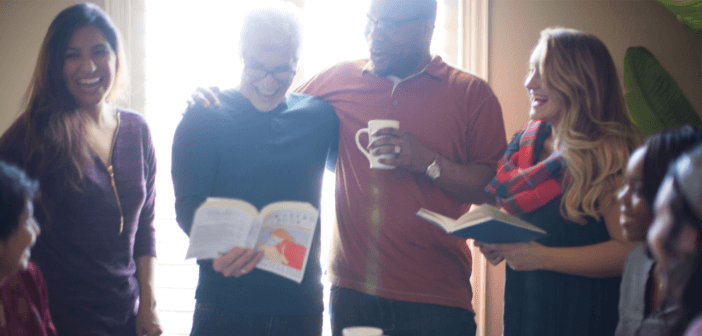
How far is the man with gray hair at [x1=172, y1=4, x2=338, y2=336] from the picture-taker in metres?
1.23

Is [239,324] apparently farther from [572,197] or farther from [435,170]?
[572,197]

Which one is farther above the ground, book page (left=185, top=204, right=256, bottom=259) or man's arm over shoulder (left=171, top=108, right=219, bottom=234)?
man's arm over shoulder (left=171, top=108, right=219, bottom=234)

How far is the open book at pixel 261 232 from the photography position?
1.07 m

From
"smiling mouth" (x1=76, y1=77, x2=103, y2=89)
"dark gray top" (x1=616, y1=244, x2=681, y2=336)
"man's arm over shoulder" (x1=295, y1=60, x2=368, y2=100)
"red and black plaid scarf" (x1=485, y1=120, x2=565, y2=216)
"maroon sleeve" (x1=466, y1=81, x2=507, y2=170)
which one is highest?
"man's arm over shoulder" (x1=295, y1=60, x2=368, y2=100)

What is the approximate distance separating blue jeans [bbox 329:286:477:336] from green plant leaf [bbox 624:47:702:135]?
3.19 feet

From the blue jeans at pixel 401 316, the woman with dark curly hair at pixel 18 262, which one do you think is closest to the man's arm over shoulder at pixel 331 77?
the blue jeans at pixel 401 316

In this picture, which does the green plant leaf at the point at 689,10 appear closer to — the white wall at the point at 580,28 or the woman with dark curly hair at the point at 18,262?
the white wall at the point at 580,28

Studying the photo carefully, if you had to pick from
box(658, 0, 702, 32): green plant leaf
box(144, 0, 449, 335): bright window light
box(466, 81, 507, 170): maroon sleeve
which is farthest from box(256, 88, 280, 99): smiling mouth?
box(658, 0, 702, 32): green plant leaf

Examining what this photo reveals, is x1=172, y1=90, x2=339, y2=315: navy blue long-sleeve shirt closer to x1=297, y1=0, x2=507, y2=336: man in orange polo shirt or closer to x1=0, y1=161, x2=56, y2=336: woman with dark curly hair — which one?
x1=297, y1=0, x2=507, y2=336: man in orange polo shirt

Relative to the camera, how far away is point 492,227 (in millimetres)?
1046

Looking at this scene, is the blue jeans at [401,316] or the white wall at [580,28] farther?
the white wall at [580,28]

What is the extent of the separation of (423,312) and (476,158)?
460 millimetres

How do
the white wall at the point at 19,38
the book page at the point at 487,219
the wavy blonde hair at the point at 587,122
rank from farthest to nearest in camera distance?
the white wall at the point at 19,38, the wavy blonde hair at the point at 587,122, the book page at the point at 487,219

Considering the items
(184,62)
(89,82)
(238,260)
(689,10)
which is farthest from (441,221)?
(184,62)
